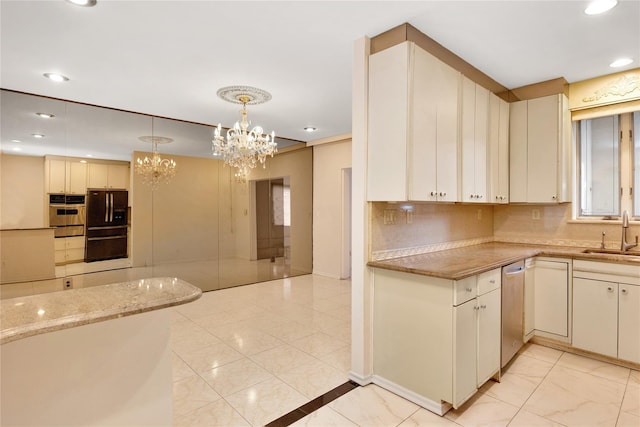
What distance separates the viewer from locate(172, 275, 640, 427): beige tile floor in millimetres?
2047

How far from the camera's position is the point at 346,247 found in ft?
19.9

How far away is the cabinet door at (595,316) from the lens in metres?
2.73

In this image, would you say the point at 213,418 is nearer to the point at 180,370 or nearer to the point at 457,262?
the point at 180,370

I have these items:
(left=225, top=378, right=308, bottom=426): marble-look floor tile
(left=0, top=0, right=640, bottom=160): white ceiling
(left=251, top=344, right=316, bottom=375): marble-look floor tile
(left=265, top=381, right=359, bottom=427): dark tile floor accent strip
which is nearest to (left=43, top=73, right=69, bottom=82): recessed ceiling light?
(left=0, top=0, right=640, bottom=160): white ceiling

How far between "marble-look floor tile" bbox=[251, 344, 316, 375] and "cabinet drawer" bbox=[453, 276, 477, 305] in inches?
56.8

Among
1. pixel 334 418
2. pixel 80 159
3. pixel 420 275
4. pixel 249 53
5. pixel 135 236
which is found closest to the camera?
pixel 334 418

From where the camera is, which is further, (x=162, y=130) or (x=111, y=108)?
(x=162, y=130)

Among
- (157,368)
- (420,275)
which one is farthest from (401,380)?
(157,368)

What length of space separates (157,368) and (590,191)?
4353mm

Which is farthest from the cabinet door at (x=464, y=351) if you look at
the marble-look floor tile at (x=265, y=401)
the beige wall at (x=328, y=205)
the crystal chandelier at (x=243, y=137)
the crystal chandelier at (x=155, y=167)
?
the crystal chandelier at (x=155, y=167)

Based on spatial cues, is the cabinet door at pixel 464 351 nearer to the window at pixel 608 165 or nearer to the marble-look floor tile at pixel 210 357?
the marble-look floor tile at pixel 210 357

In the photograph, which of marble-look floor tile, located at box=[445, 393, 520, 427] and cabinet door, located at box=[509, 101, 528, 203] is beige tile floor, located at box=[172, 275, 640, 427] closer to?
marble-look floor tile, located at box=[445, 393, 520, 427]

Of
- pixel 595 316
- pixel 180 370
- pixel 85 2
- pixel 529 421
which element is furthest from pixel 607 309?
pixel 85 2

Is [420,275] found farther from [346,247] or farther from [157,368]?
[346,247]
